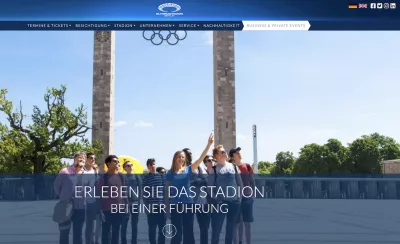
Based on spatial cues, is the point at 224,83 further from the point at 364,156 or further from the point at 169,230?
the point at 364,156

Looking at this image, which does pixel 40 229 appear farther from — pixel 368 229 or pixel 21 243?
pixel 368 229

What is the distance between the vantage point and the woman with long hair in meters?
6.91

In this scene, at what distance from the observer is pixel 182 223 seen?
23.4ft

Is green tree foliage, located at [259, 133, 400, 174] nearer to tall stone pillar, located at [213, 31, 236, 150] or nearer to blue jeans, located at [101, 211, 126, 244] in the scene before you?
tall stone pillar, located at [213, 31, 236, 150]

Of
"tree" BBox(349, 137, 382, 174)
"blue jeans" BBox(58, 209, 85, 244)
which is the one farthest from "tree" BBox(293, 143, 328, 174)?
"blue jeans" BBox(58, 209, 85, 244)

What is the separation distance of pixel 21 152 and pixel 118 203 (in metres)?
24.4

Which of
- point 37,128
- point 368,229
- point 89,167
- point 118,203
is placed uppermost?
point 37,128

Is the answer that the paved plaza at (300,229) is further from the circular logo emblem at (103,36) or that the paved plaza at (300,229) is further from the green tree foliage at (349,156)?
the green tree foliage at (349,156)

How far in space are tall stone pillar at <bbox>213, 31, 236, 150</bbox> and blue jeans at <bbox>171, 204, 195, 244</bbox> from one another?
90.1ft

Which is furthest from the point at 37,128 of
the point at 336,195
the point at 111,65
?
the point at 336,195

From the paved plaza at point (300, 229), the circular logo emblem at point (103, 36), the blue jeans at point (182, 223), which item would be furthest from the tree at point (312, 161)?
the blue jeans at point (182, 223)

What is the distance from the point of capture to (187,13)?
919 cm

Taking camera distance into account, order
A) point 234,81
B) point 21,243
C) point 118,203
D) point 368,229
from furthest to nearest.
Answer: point 234,81 → point 368,229 → point 21,243 → point 118,203

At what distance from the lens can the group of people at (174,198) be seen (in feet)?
22.7
